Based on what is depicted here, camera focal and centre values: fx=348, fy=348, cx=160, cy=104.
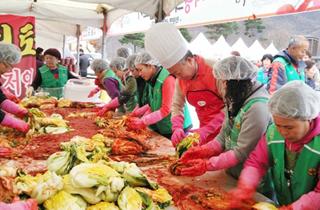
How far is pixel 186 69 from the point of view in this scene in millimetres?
2666

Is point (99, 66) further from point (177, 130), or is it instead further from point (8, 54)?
point (177, 130)

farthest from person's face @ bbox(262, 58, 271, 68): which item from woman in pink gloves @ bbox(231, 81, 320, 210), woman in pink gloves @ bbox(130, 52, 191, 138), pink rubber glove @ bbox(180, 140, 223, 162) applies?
woman in pink gloves @ bbox(231, 81, 320, 210)

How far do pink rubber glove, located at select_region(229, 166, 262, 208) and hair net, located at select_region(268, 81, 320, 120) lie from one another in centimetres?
40

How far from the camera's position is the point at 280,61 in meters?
4.22

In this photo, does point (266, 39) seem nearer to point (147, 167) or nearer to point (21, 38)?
point (21, 38)

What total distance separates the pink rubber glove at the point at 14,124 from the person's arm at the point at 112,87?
5.44ft

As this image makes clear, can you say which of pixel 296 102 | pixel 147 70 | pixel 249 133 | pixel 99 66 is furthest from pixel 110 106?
pixel 296 102

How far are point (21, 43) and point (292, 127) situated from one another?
18.5ft

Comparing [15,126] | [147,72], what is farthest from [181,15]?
[15,126]

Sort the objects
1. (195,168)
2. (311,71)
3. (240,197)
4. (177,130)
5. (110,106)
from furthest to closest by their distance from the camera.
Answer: (311,71), (110,106), (177,130), (195,168), (240,197)

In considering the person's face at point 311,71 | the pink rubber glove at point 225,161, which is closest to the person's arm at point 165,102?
the pink rubber glove at point 225,161

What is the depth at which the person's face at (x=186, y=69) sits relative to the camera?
2.63 meters

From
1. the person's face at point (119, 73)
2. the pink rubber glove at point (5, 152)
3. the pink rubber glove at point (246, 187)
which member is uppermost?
the person's face at point (119, 73)

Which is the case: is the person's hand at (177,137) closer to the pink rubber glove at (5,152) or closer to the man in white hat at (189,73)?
the man in white hat at (189,73)
